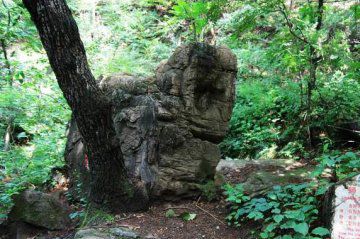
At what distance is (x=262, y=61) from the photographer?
884cm

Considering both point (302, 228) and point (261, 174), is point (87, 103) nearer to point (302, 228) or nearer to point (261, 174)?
point (302, 228)

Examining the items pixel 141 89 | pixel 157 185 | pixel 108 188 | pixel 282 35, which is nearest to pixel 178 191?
pixel 157 185

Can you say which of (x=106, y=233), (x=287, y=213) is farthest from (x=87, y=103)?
(x=287, y=213)

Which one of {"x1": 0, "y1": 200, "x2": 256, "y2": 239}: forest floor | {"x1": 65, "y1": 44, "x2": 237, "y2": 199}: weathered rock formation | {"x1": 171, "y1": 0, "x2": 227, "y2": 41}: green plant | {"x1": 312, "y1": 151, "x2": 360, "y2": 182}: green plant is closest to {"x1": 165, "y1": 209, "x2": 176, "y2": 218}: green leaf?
{"x1": 0, "y1": 200, "x2": 256, "y2": 239}: forest floor

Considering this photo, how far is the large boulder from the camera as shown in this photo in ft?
15.7

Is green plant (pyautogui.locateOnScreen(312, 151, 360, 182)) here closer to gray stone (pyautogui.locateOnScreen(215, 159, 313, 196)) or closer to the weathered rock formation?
gray stone (pyautogui.locateOnScreen(215, 159, 313, 196))

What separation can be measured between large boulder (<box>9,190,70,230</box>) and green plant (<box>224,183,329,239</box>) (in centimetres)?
255

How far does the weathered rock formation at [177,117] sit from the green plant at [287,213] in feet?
3.23

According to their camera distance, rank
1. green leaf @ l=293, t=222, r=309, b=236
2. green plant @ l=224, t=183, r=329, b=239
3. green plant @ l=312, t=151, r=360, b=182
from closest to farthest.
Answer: green leaf @ l=293, t=222, r=309, b=236
green plant @ l=224, t=183, r=329, b=239
green plant @ l=312, t=151, r=360, b=182

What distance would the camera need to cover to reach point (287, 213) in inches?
130

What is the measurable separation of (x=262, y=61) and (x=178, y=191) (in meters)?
5.20

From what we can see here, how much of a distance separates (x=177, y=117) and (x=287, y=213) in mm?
2380

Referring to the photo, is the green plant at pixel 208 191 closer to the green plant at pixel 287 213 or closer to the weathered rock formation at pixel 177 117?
the weathered rock formation at pixel 177 117

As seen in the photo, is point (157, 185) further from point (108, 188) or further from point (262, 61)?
point (262, 61)
